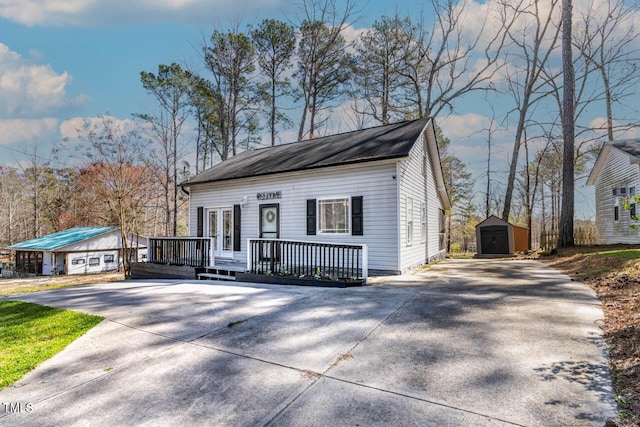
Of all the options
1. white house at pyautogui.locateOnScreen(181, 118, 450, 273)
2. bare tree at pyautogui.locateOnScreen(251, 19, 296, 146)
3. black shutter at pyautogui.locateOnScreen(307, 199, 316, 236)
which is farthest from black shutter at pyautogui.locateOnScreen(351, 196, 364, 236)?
bare tree at pyautogui.locateOnScreen(251, 19, 296, 146)

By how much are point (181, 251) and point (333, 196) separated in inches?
222

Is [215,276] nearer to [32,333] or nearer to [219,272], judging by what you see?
[219,272]

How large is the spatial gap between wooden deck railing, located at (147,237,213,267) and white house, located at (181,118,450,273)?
48cm

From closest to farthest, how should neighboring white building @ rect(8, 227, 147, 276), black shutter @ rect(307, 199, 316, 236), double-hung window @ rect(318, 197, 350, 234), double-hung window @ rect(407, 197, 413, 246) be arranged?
double-hung window @ rect(318, 197, 350, 234)
double-hung window @ rect(407, 197, 413, 246)
black shutter @ rect(307, 199, 316, 236)
neighboring white building @ rect(8, 227, 147, 276)

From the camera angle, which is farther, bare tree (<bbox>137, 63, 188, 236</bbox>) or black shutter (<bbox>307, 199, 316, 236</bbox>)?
bare tree (<bbox>137, 63, 188, 236</bbox>)

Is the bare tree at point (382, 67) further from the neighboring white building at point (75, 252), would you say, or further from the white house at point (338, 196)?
the neighboring white building at point (75, 252)

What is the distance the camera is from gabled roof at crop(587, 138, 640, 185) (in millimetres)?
12844

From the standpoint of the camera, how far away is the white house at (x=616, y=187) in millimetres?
13275

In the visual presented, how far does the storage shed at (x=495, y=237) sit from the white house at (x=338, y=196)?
480 centimetres

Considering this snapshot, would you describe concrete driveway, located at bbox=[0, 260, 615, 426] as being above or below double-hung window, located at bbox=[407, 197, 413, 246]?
below

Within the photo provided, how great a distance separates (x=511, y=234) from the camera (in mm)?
16156

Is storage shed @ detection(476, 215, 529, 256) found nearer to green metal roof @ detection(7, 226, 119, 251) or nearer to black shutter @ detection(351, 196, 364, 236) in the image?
black shutter @ detection(351, 196, 364, 236)

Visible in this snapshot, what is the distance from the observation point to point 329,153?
10.3 metres

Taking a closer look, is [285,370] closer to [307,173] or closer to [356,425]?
[356,425]
